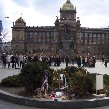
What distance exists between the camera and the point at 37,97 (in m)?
15.4

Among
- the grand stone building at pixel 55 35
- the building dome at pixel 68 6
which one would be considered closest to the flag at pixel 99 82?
the grand stone building at pixel 55 35

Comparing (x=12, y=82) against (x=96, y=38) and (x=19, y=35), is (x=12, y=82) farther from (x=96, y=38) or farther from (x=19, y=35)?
(x=96, y=38)

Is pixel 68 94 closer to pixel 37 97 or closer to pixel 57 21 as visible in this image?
pixel 37 97

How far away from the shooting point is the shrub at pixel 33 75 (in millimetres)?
15750

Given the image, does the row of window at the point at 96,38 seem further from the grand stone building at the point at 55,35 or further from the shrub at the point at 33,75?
the shrub at the point at 33,75

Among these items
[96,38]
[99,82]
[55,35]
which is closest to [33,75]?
[99,82]

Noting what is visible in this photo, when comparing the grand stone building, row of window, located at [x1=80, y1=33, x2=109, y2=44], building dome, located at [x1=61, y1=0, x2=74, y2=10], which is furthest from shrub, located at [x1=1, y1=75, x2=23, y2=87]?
row of window, located at [x1=80, y1=33, x2=109, y2=44]

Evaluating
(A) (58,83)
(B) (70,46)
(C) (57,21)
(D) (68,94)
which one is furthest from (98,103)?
(C) (57,21)

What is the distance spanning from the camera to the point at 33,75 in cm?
1573

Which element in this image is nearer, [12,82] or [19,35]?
[12,82]

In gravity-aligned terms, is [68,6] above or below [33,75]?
above

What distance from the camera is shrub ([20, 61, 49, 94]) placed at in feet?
51.7

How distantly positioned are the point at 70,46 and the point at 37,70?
6948 cm

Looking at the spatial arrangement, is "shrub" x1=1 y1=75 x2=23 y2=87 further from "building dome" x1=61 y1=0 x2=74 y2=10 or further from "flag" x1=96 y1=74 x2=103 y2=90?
"building dome" x1=61 y1=0 x2=74 y2=10
